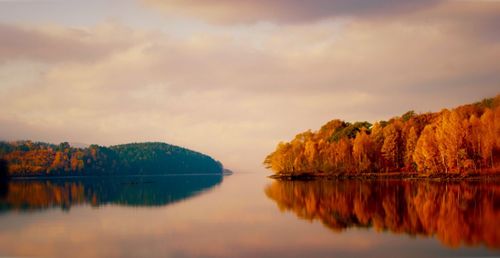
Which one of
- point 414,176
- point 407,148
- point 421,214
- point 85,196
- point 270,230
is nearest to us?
point 270,230

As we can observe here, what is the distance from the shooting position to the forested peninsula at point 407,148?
240ft

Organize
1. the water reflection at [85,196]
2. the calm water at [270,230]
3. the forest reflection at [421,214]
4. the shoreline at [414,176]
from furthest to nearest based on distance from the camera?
the shoreline at [414,176] → the water reflection at [85,196] → the forest reflection at [421,214] → the calm water at [270,230]

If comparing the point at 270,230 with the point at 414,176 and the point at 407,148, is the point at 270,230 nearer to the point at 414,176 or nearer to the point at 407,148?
the point at 414,176

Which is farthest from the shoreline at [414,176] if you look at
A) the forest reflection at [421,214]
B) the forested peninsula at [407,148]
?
the forest reflection at [421,214]

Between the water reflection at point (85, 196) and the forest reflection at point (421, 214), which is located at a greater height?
the forest reflection at point (421, 214)

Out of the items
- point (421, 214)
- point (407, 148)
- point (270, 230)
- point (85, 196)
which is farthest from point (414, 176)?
Result: point (270, 230)

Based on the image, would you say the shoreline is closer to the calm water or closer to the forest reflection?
the forest reflection

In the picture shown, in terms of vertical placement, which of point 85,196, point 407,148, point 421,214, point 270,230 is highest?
point 407,148

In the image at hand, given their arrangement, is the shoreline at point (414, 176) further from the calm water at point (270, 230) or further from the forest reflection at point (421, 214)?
the calm water at point (270, 230)

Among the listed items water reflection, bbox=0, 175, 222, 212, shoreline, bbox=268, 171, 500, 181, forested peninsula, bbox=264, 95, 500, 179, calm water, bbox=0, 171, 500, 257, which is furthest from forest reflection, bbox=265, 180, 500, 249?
forested peninsula, bbox=264, 95, 500, 179

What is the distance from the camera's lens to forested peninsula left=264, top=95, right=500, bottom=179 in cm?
7325

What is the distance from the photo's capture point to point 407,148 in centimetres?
9219

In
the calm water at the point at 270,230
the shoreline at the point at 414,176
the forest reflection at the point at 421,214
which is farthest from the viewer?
the shoreline at the point at 414,176

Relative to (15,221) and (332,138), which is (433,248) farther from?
(332,138)
